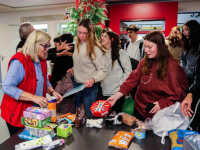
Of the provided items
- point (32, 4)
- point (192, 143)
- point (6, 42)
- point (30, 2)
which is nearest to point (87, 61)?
point (192, 143)

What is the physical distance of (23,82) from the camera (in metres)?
1.51

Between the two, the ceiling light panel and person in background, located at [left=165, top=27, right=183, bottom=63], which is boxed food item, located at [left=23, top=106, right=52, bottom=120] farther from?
the ceiling light panel

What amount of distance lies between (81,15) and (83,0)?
35 centimetres

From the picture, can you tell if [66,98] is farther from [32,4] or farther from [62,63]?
[32,4]

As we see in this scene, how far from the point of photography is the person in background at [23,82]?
1431 millimetres

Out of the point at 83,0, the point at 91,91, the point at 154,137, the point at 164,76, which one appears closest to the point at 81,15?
the point at 83,0

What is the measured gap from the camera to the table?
117 centimetres

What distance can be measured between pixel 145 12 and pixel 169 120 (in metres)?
5.28

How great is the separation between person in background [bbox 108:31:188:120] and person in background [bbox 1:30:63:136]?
0.93 metres

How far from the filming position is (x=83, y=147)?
3.82 feet

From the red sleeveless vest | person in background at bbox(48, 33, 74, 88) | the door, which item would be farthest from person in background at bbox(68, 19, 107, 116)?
the door

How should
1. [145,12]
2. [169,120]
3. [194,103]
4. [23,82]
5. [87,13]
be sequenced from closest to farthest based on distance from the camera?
1. [169,120]
2. [23,82]
3. [194,103]
4. [87,13]
5. [145,12]

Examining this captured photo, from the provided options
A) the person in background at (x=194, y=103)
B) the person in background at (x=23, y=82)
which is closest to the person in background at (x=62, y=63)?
the person in background at (x=23, y=82)

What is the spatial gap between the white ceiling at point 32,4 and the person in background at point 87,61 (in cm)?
465
